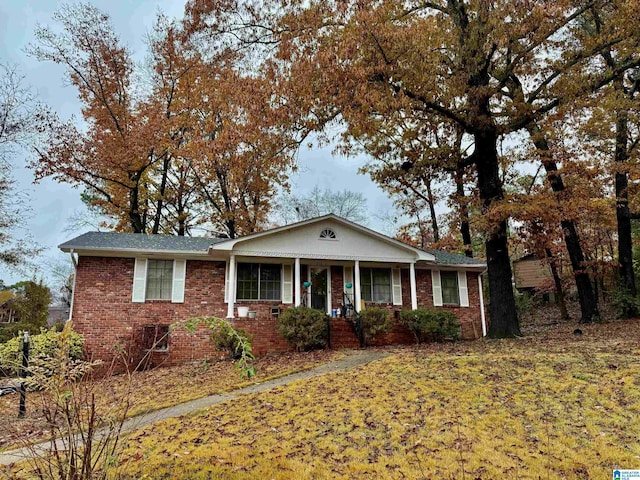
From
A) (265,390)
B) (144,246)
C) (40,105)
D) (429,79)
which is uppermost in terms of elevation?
(40,105)

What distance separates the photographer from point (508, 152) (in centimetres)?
1833

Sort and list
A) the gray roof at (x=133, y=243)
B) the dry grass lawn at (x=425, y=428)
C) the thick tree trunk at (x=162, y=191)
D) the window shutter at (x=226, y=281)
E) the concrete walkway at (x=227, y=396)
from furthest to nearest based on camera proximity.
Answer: the thick tree trunk at (x=162, y=191) → the window shutter at (x=226, y=281) → the gray roof at (x=133, y=243) → the concrete walkway at (x=227, y=396) → the dry grass lawn at (x=425, y=428)

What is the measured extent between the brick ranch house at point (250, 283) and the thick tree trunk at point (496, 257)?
107 inches

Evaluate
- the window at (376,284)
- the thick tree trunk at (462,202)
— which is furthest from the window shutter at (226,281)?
the thick tree trunk at (462,202)

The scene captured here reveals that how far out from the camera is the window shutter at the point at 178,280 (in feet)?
43.0

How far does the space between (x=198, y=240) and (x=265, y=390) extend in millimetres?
8460

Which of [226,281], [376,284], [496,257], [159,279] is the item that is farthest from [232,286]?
[496,257]

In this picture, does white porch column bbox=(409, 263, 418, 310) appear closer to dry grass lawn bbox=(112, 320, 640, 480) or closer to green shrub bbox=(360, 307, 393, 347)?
green shrub bbox=(360, 307, 393, 347)

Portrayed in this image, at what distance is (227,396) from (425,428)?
150 inches

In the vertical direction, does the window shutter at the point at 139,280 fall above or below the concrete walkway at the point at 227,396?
above

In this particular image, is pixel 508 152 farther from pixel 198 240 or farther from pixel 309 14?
pixel 198 240

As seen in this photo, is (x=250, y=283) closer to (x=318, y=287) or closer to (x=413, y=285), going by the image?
(x=318, y=287)

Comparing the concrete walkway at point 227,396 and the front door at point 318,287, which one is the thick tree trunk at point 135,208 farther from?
the concrete walkway at point 227,396

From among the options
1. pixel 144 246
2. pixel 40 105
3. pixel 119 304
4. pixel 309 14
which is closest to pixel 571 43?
pixel 309 14
